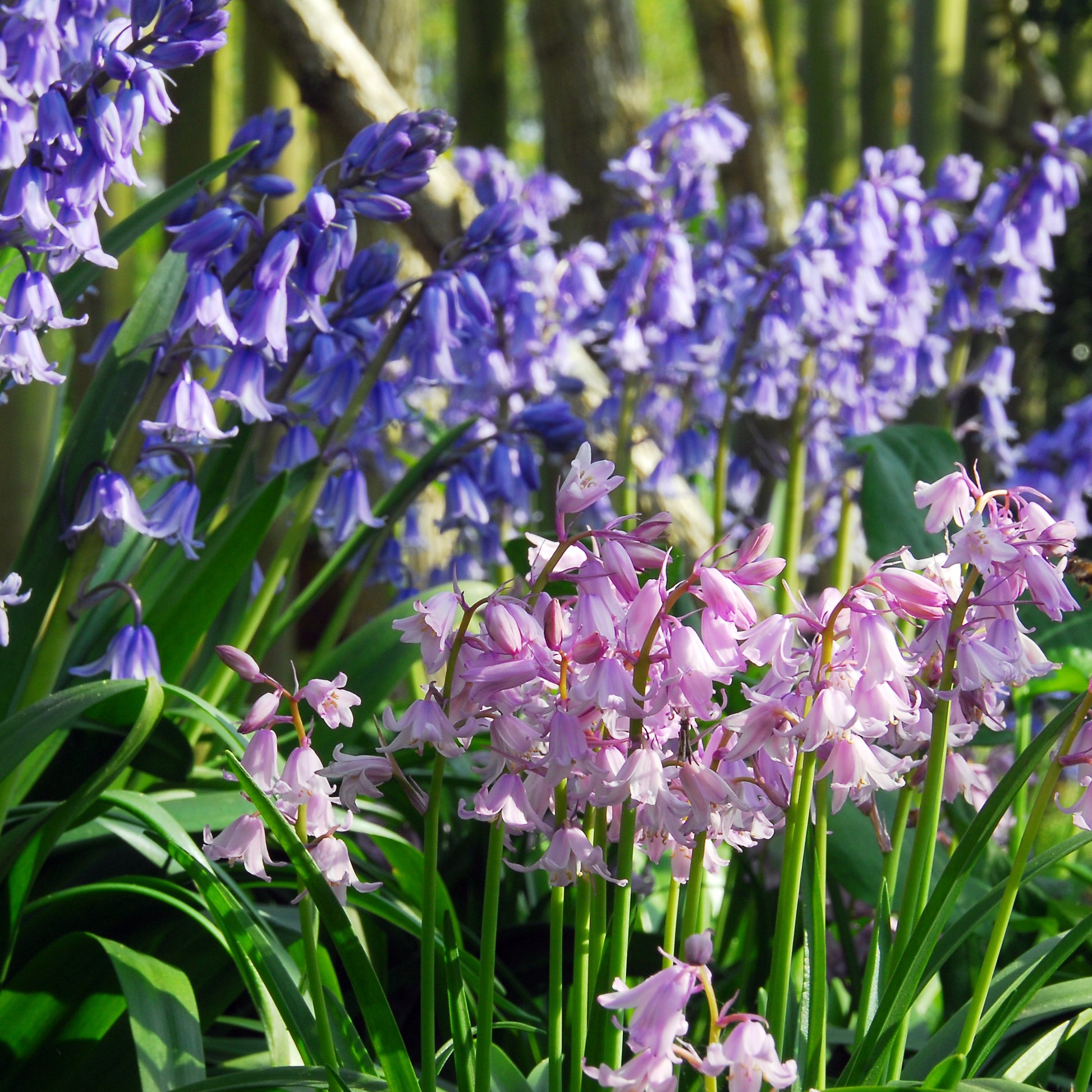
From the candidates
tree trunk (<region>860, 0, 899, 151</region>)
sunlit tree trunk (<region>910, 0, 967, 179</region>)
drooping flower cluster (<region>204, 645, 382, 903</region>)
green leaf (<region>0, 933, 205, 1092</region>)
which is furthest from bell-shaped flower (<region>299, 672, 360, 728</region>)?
tree trunk (<region>860, 0, 899, 151</region>)

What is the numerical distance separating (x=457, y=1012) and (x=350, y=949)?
0.15m

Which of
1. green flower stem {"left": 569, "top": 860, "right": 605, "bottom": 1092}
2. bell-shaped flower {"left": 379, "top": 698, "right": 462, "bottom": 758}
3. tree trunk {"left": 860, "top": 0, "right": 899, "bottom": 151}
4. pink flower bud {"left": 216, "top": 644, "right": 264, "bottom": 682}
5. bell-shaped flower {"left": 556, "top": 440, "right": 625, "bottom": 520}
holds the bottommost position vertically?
green flower stem {"left": 569, "top": 860, "right": 605, "bottom": 1092}

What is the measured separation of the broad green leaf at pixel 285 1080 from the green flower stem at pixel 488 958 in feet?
0.37

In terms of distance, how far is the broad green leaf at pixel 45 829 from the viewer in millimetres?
Answer: 1169

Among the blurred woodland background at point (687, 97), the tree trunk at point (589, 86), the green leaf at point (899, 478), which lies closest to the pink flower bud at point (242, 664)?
the green leaf at point (899, 478)

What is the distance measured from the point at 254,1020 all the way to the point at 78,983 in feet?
1.23

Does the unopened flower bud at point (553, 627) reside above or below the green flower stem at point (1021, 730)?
above

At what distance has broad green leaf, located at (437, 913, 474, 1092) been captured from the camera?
1.06m

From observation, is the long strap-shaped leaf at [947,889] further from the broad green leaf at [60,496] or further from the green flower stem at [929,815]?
the broad green leaf at [60,496]

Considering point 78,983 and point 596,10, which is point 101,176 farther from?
point 596,10

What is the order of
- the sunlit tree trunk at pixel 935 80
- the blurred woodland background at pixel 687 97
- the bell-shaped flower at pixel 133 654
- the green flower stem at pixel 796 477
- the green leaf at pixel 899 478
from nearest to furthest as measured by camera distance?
the bell-shaped flower at pixel 133 654 → the green leaf at pixel 899 478 → the green flower stem at pixel 796 477 → the blurred woodland background at pixel 687 97 → the sunlit tree trunk at pixel 935 80

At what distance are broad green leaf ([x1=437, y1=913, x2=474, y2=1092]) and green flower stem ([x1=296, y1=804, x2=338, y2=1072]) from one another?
111mm

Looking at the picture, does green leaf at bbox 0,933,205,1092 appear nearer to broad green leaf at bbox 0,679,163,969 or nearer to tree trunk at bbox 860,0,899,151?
broad green leaf at bbox 0,679,163,969

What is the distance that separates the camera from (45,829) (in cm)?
137
